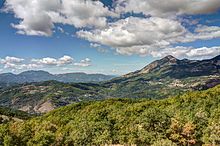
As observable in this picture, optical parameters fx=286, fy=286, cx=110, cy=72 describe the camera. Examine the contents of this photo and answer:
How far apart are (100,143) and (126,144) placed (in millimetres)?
14044

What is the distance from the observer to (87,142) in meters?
145

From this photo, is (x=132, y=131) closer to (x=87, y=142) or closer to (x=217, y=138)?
(x=87, y=142)

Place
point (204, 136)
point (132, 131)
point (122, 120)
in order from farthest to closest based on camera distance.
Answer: point (122, 120) < point (132, 131) < point (204, 136)

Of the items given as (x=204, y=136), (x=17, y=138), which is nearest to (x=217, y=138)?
A: (x=204, y=136)

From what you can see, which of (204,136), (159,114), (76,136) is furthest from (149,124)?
(76,136)

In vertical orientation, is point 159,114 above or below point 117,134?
above

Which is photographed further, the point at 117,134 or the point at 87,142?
the point at 117,134

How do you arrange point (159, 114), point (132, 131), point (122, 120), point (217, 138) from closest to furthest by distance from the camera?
point (217, 138), point (132, 131), point (159, 114), point (122, 120)

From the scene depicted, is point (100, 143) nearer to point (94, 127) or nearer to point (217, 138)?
point (94, 127)

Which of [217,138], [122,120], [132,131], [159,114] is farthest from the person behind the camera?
[122,120]

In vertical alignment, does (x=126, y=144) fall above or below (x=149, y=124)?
below

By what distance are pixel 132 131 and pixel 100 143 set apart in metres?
17.1

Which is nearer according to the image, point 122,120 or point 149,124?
point 149,124

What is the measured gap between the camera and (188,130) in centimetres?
13950
